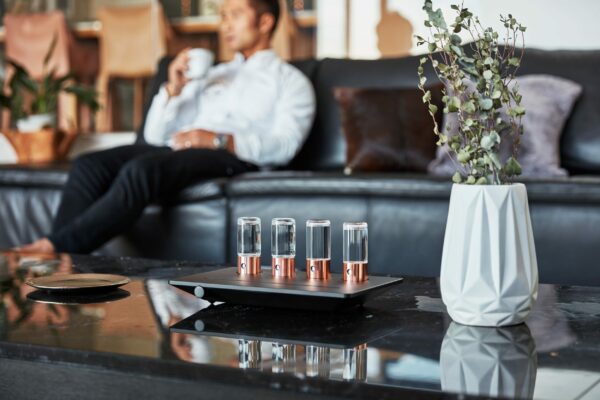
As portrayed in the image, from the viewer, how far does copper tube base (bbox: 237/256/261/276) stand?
1.30 meters

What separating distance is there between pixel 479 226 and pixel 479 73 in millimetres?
182

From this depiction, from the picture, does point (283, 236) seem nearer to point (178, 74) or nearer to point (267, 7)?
point (178, 74)

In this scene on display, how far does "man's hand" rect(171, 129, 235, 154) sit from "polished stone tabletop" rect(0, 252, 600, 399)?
1690 mm

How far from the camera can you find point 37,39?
198 inches

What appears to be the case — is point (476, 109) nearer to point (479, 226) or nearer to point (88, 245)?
point (479, 226)

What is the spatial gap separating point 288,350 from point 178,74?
220 cm

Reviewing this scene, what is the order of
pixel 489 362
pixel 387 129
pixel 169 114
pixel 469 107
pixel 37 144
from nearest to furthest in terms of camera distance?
pixel 489 362
pixel 469 107
pixel 387 129
pixel 169 114
pixel 37 144

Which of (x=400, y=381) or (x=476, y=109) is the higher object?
(x=476, y=109)

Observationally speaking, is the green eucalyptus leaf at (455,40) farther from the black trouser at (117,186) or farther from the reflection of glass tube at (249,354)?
the black trouser at (117,186)

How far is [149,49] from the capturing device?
487 centimetres

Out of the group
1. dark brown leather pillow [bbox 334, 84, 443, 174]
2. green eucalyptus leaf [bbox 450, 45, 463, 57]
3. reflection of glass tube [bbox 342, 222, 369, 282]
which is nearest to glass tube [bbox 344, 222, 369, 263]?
reflection of glass tube [bbox 342, 222, 369, 282]

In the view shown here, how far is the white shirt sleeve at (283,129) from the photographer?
297 cm

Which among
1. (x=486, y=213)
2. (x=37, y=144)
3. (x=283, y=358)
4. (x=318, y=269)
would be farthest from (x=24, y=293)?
(x=37, y=144)

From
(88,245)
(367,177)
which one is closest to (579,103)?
(367,177)
